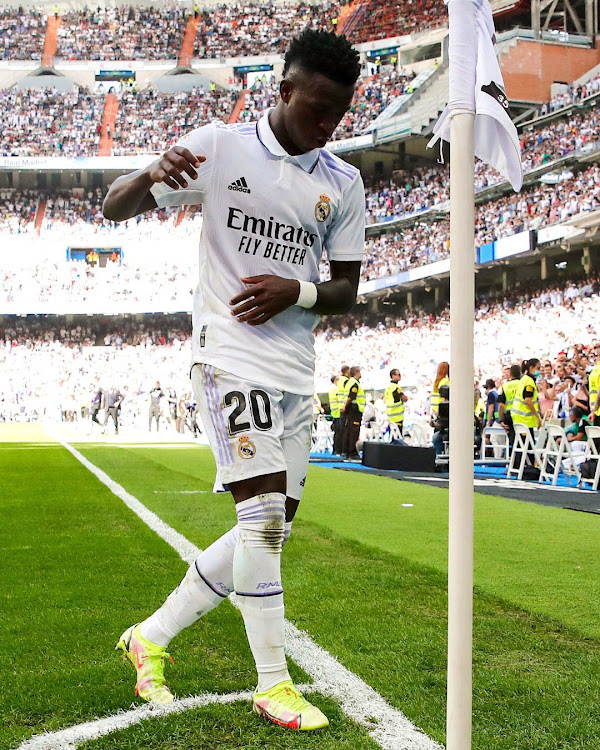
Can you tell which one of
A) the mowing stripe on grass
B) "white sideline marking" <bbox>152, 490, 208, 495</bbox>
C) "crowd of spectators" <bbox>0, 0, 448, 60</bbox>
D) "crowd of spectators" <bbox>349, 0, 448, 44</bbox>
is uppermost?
"crowd of spectators" <bbox>0, 0, 448, 60</bbox>

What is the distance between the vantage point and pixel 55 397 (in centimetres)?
4562

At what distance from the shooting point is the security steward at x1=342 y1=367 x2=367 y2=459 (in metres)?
17.0

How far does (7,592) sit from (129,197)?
2745 mm

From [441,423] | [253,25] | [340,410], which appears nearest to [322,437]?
[340,410]

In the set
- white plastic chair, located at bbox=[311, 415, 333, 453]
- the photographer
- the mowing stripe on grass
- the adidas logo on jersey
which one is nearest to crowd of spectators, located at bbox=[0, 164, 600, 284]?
white plastic chair, located at bbox=[311, 415, 333, 453]

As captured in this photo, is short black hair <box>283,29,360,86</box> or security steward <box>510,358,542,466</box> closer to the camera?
short black hair <box>283,29,360,86</box>

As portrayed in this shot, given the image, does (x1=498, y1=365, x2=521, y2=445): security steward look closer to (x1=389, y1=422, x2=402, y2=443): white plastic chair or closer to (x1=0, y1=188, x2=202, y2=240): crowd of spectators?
(x1=389, y1=422, x2=402, y2=443): white plastic chair

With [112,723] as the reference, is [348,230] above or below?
above

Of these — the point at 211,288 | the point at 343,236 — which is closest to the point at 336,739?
the point at 211,288

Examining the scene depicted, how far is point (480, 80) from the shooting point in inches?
74.9

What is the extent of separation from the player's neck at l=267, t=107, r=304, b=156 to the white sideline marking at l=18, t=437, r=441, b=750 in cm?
185

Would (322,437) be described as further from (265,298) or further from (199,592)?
(265,298)

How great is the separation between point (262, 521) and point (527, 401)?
36.8ft

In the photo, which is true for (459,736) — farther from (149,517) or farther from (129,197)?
(149,517)
